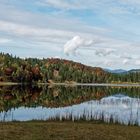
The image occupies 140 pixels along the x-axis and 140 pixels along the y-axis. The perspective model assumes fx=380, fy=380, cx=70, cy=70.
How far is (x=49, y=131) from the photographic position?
85.1 ft

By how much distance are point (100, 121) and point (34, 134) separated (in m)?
13.2

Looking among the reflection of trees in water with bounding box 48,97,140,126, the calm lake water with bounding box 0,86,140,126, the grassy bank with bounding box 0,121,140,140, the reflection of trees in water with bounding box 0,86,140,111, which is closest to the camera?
the grassy bank with bounding box 0,121,140,140

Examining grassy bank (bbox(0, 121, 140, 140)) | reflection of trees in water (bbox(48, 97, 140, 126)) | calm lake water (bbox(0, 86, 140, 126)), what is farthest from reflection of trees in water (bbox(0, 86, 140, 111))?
grassy bank (bbox(0, 121, 140, 140))

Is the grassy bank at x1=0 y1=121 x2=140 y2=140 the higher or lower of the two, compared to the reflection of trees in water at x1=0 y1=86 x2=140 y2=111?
lower

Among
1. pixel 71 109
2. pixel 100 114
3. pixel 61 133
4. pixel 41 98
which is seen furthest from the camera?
pixel 41 98

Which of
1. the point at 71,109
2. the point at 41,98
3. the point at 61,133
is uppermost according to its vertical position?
the point at 41,98

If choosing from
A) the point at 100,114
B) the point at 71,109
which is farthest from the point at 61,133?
the point at 71,109

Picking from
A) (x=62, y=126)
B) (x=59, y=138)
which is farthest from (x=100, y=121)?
(x=59, y=138)

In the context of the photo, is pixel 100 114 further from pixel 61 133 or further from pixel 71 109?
pixel 71 109

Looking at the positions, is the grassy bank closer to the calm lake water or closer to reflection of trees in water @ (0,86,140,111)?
the calm lake water

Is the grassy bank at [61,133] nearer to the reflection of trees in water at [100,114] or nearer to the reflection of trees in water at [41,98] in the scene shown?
the reflection of trees in water at [100,114]

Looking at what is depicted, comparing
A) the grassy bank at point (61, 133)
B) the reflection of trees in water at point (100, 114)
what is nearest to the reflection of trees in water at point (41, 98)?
the reflection of trees in water at point (100, 114)

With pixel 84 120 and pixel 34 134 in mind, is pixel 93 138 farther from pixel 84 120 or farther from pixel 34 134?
pixel 84 120

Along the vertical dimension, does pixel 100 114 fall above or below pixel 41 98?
below
